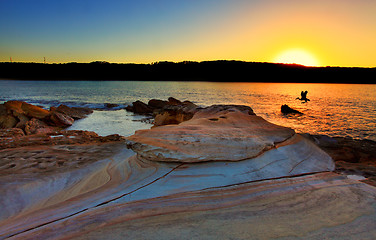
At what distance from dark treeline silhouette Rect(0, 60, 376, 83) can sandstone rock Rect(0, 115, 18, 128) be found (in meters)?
85.6

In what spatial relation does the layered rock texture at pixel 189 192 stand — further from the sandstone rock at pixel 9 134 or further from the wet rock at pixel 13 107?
the wet rock at pixel 13 107

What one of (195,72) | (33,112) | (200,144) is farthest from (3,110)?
(195,72)

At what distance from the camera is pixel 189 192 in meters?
1.65

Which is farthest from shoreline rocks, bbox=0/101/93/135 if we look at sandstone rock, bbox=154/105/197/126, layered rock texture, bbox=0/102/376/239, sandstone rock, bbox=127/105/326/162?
sandstone rock, bbox=127/105/326/162

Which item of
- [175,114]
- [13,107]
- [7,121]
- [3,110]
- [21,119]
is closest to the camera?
[175,114]

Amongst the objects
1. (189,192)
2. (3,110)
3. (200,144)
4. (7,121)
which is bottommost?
(7,121)

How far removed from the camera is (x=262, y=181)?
1815 millimetres

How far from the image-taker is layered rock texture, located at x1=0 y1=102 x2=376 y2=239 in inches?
48.9

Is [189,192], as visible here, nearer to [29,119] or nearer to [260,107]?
[29,119]

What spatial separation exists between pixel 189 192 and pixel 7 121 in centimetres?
852

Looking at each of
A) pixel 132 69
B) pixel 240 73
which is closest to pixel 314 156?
pixel 240 73

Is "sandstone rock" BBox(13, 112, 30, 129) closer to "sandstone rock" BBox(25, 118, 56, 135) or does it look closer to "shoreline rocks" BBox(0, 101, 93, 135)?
"shoreline rocks" BBox(0, 101, 93, 135)

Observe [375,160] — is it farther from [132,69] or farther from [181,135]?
[132,69]

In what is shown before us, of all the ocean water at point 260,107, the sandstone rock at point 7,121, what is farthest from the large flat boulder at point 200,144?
the sandstone rock at point 7,121
